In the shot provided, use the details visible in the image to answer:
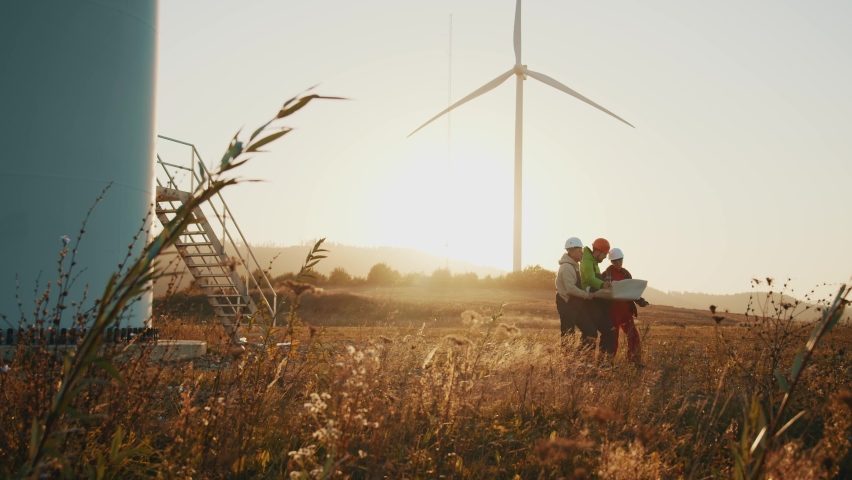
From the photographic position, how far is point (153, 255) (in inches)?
82.1

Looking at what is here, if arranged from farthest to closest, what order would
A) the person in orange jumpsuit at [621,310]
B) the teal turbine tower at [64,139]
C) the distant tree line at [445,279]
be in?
the distant tree line at [445,279] < the teal turbine tower at [64,139] < the person in orange jumpsuit at [621,310]

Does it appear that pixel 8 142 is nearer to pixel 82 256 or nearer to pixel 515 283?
pixel 82 256

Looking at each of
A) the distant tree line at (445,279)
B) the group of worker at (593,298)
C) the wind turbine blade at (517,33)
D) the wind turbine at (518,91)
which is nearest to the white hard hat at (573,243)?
the group of worker at (593,298)

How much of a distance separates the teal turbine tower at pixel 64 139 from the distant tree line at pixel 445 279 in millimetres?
34315

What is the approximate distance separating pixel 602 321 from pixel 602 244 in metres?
1.23

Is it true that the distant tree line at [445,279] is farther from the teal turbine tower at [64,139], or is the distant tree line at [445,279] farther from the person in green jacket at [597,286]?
the person in green jacket at [597,286]

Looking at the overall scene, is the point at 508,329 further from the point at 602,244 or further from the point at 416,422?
the point at 602,244

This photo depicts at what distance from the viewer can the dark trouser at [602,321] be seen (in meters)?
11.5

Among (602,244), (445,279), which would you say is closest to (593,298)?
(602,244)

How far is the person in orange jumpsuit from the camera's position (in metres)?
11.3

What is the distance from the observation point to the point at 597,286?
38.1 feet

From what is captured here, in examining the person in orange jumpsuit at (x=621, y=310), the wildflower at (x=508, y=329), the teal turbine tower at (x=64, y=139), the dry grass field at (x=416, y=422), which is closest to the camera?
the dry grass field at (x=416, y=422)

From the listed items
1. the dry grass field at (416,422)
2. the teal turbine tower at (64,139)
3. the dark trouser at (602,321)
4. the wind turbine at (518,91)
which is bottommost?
the dry grass field at (416,422)

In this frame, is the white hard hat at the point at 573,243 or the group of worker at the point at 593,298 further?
the white hard hat at the point at 573,243
